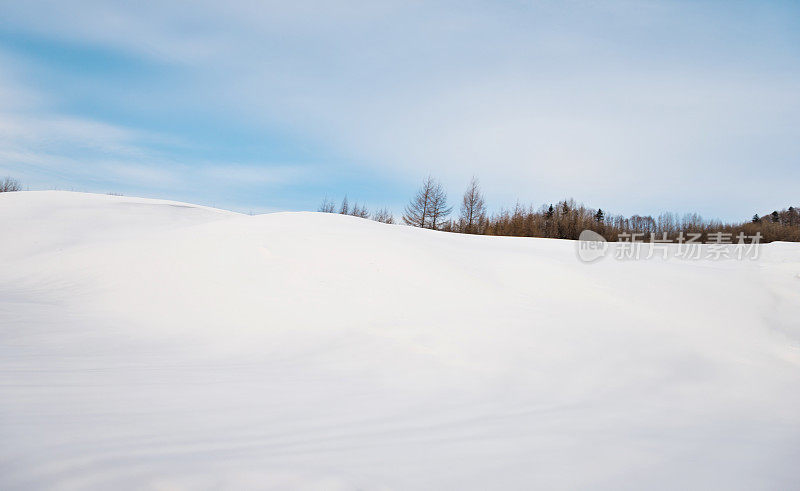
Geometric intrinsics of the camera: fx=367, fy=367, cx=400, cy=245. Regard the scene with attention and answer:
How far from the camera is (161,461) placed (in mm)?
1368

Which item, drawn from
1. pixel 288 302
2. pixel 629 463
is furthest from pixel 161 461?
pixel 288 302

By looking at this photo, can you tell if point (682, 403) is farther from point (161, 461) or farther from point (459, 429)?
point (161, 461)

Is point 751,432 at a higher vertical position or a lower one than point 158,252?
lower

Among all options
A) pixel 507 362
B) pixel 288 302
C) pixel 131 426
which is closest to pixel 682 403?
pixel 507 362

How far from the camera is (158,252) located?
580 cm

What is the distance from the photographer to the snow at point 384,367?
1520mm

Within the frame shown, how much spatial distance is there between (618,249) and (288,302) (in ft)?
20.4

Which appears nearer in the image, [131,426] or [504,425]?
[131,426]

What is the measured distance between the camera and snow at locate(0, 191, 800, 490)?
4.99 feet

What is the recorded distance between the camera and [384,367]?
9.59 feet

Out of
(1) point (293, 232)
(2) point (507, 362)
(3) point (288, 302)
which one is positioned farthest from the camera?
(1) point (293, 232)

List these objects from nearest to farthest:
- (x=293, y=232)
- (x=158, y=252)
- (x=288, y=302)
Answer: (x=288, y=302) < (x=158, y=252) < (x=293, y=232)

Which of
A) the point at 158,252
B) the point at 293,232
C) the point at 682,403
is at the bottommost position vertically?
the point at 682,403

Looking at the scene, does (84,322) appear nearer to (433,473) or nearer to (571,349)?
(433,473)
